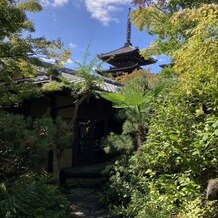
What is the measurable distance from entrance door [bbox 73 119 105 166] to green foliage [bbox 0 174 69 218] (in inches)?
255

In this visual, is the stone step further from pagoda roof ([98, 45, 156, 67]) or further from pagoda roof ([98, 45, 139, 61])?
pagoda roof ([98, 45, 156, 67])

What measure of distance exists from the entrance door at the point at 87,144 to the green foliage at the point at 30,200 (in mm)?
6481

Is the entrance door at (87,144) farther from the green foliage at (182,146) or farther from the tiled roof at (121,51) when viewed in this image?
the tiled roof at (121,51)

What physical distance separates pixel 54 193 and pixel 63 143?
190cm

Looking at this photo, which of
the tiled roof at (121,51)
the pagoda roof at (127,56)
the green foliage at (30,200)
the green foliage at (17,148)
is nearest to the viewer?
the green foliage at (30,200)

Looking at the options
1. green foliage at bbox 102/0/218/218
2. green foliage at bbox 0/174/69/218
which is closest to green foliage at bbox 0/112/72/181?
green foliage at bbox 0/174/69/218

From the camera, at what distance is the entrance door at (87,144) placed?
13645mm

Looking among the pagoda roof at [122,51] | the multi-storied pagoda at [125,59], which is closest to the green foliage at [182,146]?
the multi-storied pagoda at [125,59]

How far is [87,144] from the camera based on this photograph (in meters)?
14.2

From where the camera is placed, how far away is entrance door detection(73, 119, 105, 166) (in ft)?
44.8

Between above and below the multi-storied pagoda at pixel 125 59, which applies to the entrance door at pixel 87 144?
below

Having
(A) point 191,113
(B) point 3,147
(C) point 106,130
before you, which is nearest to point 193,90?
(A) point 191,113

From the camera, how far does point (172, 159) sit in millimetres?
6996

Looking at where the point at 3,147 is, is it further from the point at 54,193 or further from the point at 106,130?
the point at 106,130
